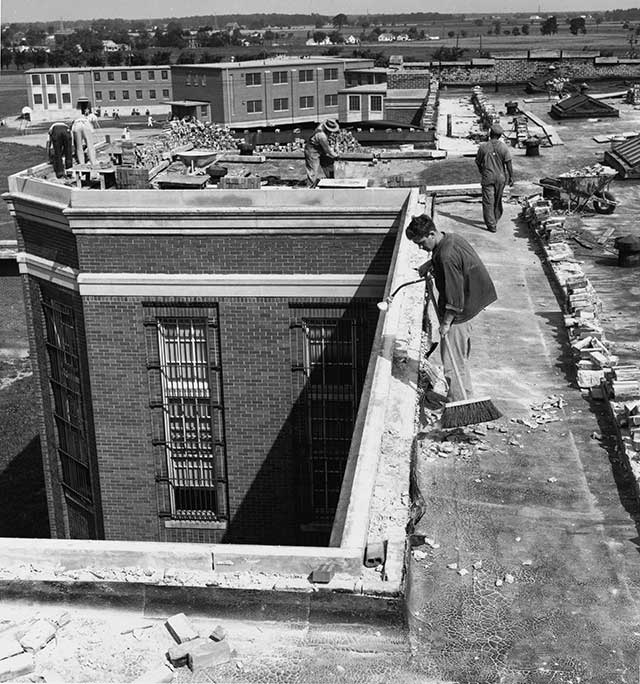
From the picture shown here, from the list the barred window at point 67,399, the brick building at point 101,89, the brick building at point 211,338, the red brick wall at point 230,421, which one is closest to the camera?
the brick building at point 211,338

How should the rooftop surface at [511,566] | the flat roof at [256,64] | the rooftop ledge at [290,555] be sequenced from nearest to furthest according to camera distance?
A: the rooftop surface at [511,566] → the rooftop ledge at [290,555] → the flat roof at [256,64]

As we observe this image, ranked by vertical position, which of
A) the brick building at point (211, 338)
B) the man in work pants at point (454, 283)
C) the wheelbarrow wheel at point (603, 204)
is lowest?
the brick building at point (211, 338)

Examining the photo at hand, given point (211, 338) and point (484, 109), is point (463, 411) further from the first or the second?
point (484, 109)

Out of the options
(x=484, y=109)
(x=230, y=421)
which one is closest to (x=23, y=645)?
(x=230, y=421)

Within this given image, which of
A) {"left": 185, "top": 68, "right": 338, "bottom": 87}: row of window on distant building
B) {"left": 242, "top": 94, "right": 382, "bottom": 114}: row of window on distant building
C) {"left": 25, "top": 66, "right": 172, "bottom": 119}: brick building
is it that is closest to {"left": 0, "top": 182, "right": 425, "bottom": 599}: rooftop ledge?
{"left": 242, "top": 94, "right": 382, "bottom": 114}: row of window on distant building

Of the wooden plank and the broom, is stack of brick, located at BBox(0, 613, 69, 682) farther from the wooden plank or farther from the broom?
the wooden plank

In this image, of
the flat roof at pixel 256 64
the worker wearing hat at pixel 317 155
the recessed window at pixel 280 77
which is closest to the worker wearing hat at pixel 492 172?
the worker wearing hat at pixel 317 155

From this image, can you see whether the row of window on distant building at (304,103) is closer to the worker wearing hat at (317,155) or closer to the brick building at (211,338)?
the worker wearing hat at (317,155)
